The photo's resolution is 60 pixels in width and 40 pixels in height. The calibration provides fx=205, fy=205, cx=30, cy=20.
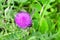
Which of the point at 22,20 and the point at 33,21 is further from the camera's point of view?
the point at 33,21

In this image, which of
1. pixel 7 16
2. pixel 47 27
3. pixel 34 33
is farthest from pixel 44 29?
pixel 7 16

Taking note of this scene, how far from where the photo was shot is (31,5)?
1.31m

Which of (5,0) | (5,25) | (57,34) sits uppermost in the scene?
(5,0)

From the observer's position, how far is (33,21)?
121cm

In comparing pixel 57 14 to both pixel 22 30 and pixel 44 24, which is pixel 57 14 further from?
pixel 22 30

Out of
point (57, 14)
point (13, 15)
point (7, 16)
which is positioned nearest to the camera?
point (7, 16)

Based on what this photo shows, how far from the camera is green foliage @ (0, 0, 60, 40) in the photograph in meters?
0.95

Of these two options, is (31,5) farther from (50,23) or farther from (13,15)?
(13,15)

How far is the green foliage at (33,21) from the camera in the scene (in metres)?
0.95

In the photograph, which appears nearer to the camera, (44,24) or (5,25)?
(5,25)

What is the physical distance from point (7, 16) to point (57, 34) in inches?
14.1

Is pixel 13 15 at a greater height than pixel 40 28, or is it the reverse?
pixel 13 15

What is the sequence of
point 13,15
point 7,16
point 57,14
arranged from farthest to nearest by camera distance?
1. point 57,14
2. point 13,15
3. point 7,16

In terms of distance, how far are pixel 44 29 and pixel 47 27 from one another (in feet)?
0.07
